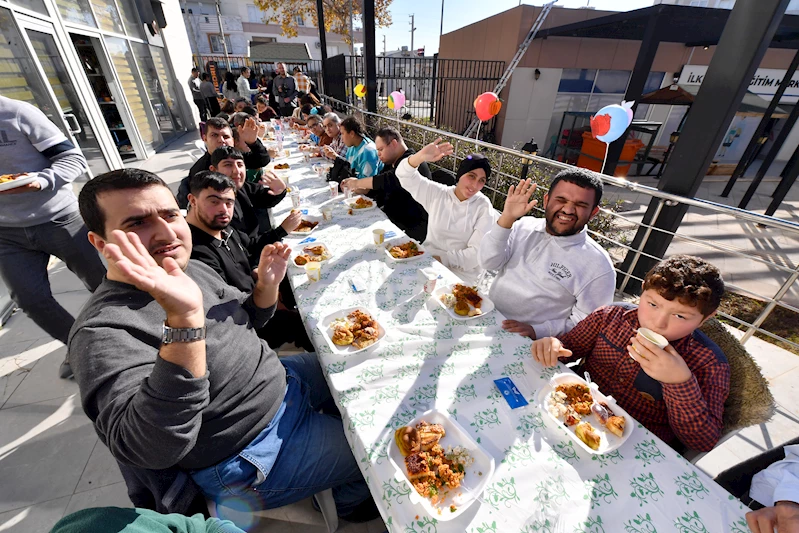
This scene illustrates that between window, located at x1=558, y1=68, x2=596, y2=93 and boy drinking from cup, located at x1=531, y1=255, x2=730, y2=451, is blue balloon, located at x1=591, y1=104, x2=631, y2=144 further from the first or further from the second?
window, located at x1=558, y1=68, x2=596, y2=93

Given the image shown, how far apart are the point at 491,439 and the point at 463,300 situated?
789 millimetres

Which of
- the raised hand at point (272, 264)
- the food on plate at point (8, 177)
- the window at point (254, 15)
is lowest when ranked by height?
the raised hand at point (272, 264)

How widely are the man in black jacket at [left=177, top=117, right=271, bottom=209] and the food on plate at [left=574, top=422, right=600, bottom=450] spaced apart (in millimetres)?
3571

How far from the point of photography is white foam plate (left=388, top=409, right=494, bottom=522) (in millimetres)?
1021

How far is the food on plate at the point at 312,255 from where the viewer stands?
93.4 inches

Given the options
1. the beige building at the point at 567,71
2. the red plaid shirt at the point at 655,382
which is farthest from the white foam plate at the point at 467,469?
the beige building at the point at 567,71

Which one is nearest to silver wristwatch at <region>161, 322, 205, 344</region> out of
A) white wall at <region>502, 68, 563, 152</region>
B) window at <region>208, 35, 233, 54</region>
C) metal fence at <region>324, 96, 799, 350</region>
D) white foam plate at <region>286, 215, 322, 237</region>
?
white foam plate at <region>286, 215, 322, 237</region>

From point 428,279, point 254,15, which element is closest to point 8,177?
point 428,279

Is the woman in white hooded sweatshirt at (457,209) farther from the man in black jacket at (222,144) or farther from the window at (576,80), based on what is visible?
the window at (576,80)

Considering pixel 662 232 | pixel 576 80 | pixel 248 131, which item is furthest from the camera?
Answer: pixel 576 80

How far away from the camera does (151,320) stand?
122cm

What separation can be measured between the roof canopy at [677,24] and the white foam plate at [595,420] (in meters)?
7.96

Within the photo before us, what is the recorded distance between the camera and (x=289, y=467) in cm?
145

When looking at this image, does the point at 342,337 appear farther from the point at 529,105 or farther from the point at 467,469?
the point at 529,105
